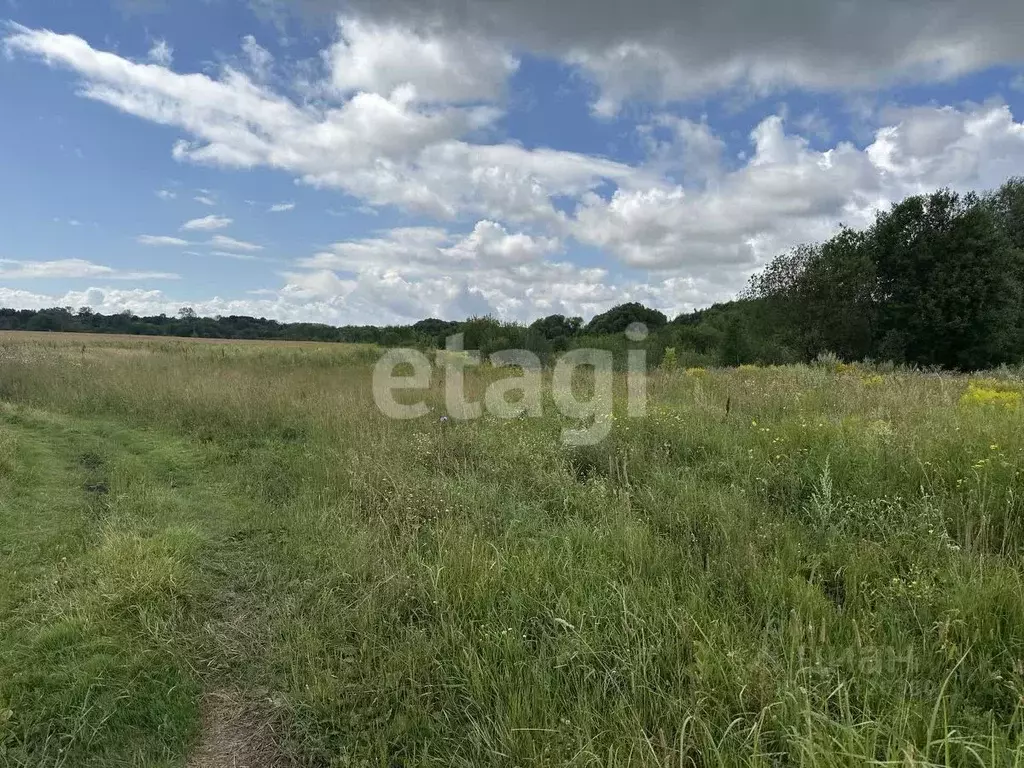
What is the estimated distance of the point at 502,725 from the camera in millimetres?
2043

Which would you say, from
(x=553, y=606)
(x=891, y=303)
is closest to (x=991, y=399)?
(x=553, y=606)

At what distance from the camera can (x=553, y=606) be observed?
2717 millimetres

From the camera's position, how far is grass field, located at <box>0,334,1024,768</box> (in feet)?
6.27

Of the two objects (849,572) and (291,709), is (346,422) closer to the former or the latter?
(291,709)

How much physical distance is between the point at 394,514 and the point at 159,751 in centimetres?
215

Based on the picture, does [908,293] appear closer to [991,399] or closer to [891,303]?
[891,303]

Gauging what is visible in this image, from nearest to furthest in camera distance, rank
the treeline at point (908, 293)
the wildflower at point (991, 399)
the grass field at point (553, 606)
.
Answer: the grass field at point (553, 606), the wildflower at point (991, 399), the treeline at point (908, 293)

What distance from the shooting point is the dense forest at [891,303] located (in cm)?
2200

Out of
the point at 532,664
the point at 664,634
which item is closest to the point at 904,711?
the point at 664,634

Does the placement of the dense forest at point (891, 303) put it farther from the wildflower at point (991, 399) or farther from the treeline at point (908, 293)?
the wildflower at point (991, 399)

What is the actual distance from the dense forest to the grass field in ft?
54.8

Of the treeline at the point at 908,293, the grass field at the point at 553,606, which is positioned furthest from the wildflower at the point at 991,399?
the treeline at the point at 908,293

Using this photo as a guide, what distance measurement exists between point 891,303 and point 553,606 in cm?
2754

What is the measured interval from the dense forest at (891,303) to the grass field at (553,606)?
54.8ft
